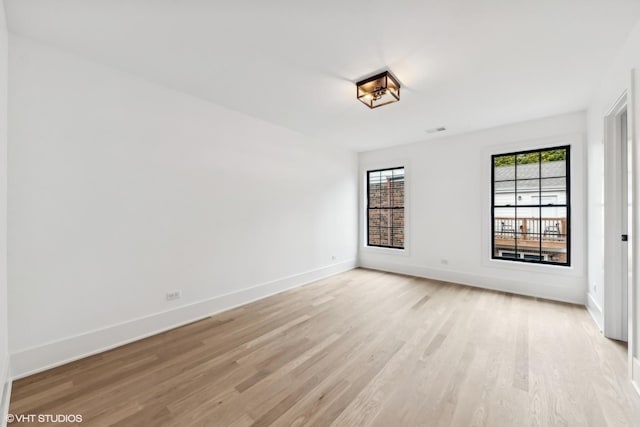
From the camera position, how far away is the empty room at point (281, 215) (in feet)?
5.70

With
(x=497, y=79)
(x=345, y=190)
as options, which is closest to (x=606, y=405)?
(x=497, y=79)

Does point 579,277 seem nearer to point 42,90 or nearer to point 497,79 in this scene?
point 497,79

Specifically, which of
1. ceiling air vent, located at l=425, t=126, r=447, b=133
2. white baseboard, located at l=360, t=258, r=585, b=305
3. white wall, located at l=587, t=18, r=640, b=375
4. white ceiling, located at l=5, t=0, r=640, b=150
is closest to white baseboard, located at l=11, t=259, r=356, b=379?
white ceiling, located at l=5, t=0, r=640, b=150

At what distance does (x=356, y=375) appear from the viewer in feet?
6.47

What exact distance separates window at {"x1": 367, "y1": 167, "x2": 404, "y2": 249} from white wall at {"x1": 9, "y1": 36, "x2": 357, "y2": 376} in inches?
103

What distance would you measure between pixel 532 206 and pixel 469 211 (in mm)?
847

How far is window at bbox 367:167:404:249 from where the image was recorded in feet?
17.5

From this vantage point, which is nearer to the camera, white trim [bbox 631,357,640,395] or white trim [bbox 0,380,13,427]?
white trim [bbox 0,380,13,427]

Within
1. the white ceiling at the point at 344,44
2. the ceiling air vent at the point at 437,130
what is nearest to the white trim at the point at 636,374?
the white ceiling at the point at 344,44

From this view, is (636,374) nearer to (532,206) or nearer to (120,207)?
(532,206)

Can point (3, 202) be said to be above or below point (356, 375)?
above

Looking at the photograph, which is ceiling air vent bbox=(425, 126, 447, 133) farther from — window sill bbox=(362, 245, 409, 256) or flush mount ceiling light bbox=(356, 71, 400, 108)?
window sill bbox=(362, 245, 409, 256)

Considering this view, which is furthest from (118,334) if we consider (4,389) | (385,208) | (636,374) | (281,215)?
(385,208)

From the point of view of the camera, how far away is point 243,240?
350 centimetres
